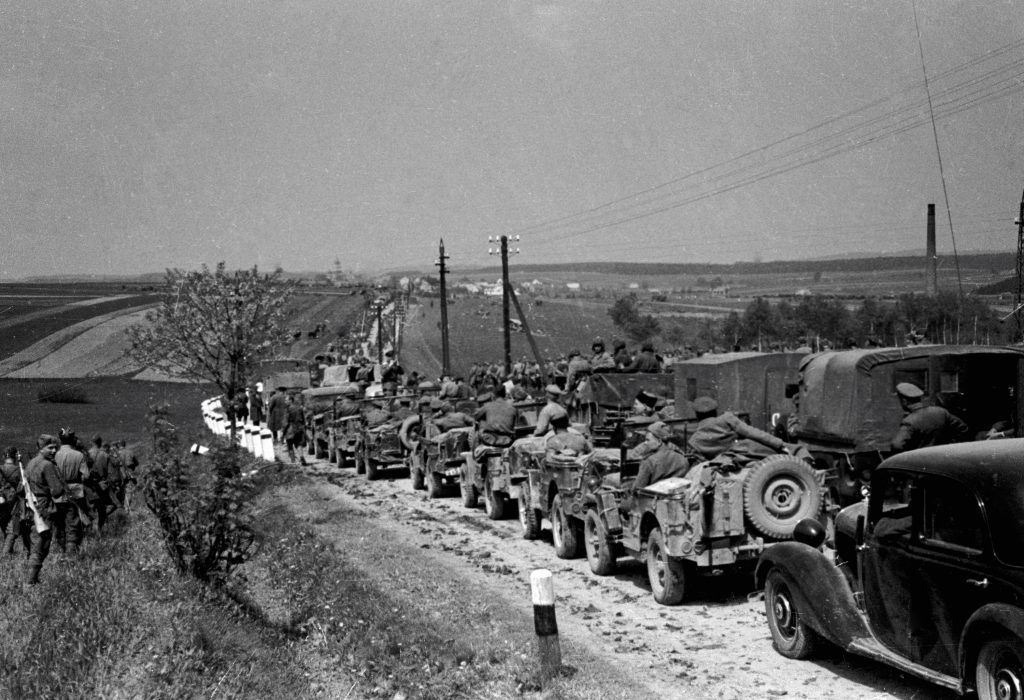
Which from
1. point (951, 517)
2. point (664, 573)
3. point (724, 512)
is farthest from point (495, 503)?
point (951, 517)

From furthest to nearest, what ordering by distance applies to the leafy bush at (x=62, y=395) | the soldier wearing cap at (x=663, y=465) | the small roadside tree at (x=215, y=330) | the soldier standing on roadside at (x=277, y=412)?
the leafy bush at (x=62, y=395) < the soldier standing on roadside at (x=277, y=412) < the small roadside tree at (x=215, y=330) < the soldier wearing cap at (x=663, y=465)

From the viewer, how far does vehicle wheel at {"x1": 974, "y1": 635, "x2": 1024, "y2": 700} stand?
578 centimetres

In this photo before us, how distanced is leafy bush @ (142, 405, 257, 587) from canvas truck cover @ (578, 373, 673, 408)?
9.39 meters

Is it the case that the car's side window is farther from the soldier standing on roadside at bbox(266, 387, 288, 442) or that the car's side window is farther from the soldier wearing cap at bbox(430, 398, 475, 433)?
the soldier standing on roadside at bbox(266, 387, 288, 442)

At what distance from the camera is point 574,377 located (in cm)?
2217

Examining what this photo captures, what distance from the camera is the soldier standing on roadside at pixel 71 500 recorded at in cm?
1480

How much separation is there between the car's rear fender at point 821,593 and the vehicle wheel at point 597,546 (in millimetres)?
3733

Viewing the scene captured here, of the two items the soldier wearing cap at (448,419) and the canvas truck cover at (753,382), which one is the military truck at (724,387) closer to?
the canvas truck cover at (753,382)

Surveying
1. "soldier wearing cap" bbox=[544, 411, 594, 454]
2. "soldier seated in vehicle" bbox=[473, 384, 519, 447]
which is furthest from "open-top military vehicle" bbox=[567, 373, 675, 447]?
"soldier wearing cap" bbox=[544, 411, 594, 454]

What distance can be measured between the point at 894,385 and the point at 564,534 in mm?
4854

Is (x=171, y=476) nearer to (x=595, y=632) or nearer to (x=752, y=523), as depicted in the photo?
(x=595, y=632)

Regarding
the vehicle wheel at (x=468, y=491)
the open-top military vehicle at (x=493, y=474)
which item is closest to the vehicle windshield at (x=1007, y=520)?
the open-top military vehicle at (x=493, y=474)

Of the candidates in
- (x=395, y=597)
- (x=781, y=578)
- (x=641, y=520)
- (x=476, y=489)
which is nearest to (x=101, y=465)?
(x=476, y=489)

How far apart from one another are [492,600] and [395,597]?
100cm
